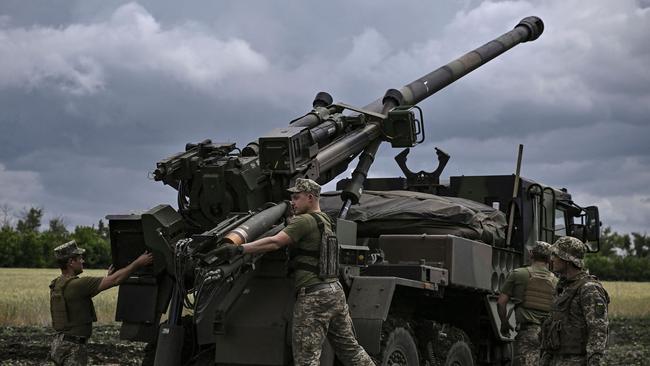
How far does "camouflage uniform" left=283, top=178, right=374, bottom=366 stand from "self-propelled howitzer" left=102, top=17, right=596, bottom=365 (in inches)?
9.8

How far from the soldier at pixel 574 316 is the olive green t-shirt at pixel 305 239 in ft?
5.62

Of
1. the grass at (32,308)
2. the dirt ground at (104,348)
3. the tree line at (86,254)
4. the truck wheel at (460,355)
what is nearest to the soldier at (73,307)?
the truck wheel at (460,355)

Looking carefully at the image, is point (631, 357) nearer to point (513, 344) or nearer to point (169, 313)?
point (513, 344)

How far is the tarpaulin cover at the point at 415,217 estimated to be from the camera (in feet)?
32.2

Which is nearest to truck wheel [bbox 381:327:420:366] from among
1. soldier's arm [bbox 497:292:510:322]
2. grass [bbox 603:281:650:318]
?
soldier's arm [bbox 497:292:510:322]

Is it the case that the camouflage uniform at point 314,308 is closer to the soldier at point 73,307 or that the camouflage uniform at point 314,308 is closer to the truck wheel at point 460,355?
the soldier at point 73,307

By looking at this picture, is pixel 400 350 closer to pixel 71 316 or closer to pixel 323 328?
pixel 323 328

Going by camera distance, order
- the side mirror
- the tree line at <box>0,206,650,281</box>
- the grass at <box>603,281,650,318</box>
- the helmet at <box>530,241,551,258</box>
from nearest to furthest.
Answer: the helmet at <box>530,241,551,258</box>
the side mirror
the grass at <box>603,281,650,318</box>
the tree line at <box>0,206,650,281</box>

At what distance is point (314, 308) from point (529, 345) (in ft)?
9.93

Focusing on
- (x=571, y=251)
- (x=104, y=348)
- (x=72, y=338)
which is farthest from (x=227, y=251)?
(x=104, y=348)

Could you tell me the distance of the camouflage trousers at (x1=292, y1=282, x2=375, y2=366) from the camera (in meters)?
7.47

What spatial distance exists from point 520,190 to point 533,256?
1750mm

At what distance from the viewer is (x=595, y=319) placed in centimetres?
718

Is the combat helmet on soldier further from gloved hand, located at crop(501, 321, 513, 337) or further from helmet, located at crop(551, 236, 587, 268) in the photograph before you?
helmet, located at crop(551, 236, 587, 268)
